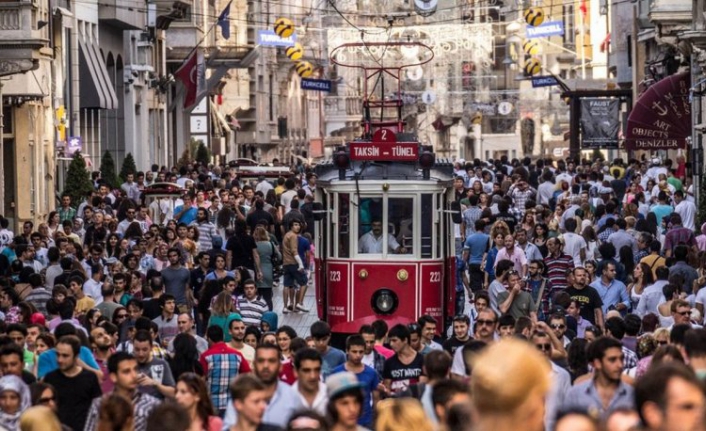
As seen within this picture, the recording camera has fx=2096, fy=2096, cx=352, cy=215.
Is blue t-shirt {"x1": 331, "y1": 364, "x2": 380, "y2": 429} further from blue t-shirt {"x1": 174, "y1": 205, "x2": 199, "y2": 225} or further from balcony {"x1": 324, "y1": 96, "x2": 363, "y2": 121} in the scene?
balcony {"x1": 324, "y1": 96, "x2": 363, "y2": 121}

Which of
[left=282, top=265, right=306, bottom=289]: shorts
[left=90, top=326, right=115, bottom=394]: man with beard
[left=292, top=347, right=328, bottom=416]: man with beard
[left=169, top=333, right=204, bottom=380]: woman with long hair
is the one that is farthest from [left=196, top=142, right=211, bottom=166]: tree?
[left=292, top=347, right=328, bottom=416]: man with beard

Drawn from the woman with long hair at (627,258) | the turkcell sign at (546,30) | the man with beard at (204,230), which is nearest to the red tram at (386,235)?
the woman with long hair at (627,258)

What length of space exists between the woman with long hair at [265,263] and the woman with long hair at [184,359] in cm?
1031

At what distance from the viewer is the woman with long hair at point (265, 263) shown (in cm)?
2573

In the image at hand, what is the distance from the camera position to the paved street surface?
25878mm

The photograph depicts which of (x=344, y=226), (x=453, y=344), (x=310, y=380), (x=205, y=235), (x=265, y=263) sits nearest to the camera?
(x=310, y=380)

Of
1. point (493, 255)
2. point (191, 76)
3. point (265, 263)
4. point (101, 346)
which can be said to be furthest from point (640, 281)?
point (191, 76)

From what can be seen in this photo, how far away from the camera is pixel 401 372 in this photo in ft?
48.0

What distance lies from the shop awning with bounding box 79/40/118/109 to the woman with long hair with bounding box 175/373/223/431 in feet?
127

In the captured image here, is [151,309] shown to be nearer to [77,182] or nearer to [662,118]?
[77,182]

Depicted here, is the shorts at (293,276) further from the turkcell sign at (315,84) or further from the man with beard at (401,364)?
the turkcell sign at (315,84)

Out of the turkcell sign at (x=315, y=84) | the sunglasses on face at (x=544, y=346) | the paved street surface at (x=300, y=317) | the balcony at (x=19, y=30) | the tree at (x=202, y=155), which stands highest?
the balcony at (x=19, y=30)

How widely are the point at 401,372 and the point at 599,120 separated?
4493 cm

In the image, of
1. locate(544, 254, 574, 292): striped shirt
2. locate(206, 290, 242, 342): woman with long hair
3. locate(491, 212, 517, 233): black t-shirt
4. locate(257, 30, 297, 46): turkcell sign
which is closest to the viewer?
locate(206, 290, 242, 342): woman with long hair
